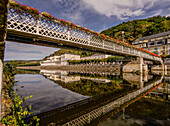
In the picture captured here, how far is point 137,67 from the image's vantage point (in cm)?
2944

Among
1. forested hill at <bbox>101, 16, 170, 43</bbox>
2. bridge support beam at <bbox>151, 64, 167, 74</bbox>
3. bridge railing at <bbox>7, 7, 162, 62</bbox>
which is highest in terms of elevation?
forested hill at <bbox>101, 16, 170, 43</bbox>

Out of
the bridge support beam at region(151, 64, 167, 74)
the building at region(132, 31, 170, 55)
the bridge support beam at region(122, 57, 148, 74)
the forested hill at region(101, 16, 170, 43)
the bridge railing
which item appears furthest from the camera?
the forested hill at region(101, 16, 170, 43)

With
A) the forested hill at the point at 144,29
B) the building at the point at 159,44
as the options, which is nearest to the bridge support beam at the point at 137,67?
the building at the point at 159,44

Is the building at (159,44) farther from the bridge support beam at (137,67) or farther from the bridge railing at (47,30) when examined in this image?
the bridge railing at (47,30)

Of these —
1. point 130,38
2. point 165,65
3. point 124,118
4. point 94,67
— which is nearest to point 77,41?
point 124,118

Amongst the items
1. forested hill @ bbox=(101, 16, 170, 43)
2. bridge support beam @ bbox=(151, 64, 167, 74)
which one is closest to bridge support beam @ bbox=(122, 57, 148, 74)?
bridge support beam @ bbox=(151, 64, 167, 74)

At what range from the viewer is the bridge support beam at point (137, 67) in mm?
28891

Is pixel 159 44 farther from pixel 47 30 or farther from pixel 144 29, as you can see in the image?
pixel 47 30

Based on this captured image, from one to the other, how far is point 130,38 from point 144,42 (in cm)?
4481

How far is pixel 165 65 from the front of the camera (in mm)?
43000

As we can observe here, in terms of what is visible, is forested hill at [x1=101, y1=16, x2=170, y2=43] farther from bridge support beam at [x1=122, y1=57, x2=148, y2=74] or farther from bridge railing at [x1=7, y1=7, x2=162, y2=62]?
bridge railing at [x1=7, y1=7, x2=162, y2=62]

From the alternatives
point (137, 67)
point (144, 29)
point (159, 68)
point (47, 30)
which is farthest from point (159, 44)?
→ point (47, 30)

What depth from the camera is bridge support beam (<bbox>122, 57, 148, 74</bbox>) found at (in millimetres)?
28891

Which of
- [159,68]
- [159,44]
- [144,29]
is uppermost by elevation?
[144,29]
